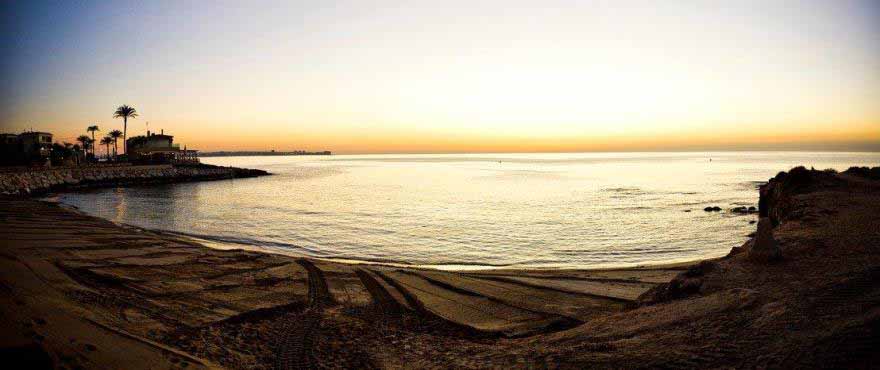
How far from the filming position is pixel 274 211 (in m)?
39.6

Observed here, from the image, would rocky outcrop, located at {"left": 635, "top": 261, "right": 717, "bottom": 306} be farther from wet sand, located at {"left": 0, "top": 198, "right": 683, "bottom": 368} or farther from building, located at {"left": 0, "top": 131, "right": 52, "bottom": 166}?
building, located at {"left": 0, "top": 131, "right": 52, "bottom": 166}

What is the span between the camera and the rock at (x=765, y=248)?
9.46 m

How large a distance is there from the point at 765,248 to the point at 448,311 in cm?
768

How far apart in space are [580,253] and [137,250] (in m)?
20.6

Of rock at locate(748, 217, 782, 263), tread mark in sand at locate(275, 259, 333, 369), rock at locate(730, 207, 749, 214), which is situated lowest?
tread mark in sand at locate(275, 259, 333, 369)

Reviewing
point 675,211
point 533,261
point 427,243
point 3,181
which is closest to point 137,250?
point 427,243

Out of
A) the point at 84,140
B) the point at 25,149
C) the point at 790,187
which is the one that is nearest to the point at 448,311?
the point at 790,187

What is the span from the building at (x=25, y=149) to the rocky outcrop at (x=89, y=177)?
9495 mm

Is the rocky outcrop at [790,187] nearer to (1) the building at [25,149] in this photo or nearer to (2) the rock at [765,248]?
(2) the rock at [765,248]

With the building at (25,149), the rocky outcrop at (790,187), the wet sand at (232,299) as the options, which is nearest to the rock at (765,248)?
the wet sand at (232,299)

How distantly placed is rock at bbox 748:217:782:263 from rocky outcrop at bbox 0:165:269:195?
204 feet

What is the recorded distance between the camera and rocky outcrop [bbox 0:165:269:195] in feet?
158

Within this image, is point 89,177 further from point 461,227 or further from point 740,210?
point 740,210

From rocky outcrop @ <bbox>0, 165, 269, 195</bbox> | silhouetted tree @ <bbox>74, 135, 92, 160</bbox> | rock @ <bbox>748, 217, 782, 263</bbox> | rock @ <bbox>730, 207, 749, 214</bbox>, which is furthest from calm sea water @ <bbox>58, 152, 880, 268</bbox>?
silhouetted tree @ <bbox>74, 135, 92, 160</bbox>
